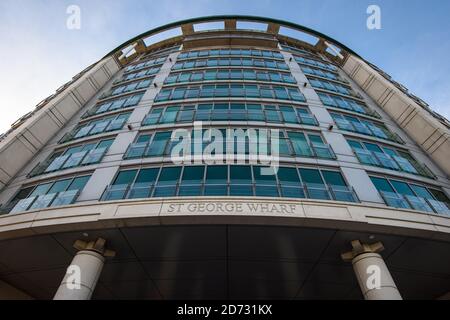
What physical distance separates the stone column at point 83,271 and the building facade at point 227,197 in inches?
1.9

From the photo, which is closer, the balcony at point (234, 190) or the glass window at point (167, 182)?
the balcony at point (234, 190)

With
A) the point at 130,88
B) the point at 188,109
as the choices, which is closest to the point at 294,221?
the point at 188,109

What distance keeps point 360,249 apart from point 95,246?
8.56 meters

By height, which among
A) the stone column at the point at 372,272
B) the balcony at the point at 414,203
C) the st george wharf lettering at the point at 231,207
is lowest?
the stone column at the point at 372,272

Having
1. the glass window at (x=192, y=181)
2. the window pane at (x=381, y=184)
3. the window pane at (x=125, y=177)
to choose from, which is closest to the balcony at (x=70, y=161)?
the window pane at (x=125, y=177)

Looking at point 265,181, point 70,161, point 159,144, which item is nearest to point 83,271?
point 159,144

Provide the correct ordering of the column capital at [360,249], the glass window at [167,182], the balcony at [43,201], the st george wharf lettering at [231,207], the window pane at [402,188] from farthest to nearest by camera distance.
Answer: the window pane at [402,188] < the balcony at [43,201] < the glass window at [167,182] < the column capital at [360,249] < the st george wharf lettering at [231,207]

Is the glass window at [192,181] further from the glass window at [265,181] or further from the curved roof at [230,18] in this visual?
the curved roof at [230,18]

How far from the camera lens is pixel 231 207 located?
8.30 m

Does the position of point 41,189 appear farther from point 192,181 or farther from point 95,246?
point 192,181

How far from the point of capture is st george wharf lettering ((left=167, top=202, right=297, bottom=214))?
8.20m

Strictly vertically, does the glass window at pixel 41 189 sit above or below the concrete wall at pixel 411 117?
below

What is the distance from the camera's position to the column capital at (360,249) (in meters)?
8.41

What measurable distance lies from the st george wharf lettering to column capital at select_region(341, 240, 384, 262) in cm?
235
